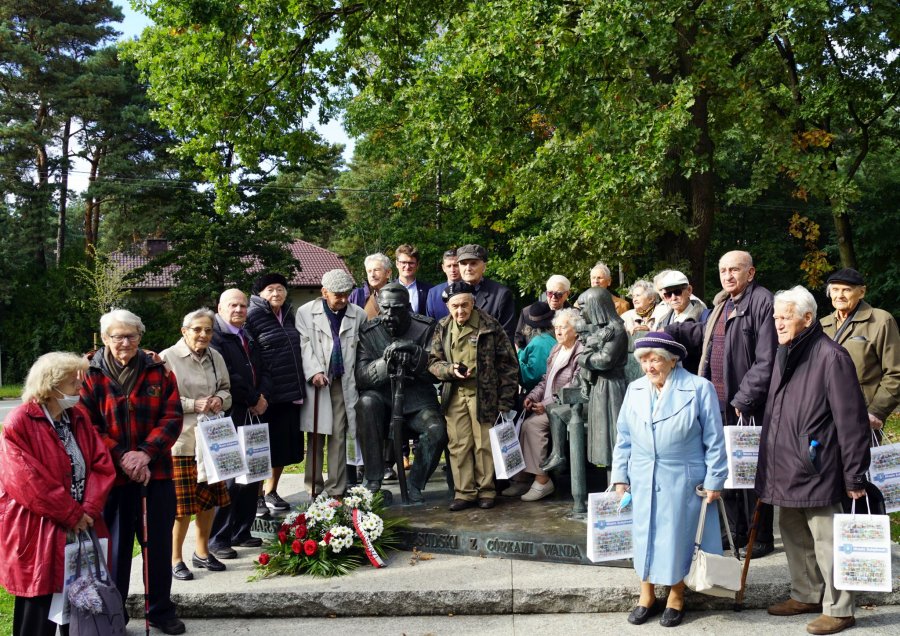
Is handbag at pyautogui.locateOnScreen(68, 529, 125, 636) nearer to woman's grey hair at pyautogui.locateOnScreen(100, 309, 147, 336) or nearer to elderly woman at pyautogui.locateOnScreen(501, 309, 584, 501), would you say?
woman's grey hair at pyautogui.locateOnScreen(100, 309, 147, 336)

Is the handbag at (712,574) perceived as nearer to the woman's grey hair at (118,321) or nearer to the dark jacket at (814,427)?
the dark jacket at (814,427)

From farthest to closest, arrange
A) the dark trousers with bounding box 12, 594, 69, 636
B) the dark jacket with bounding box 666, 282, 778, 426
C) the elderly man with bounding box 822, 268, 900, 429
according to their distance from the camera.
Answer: the elderly man with bounding box 822, 268, 900, 429
the dark jacket with bounding box 666, 282, 778, 426
the dark trousers with bounding box 12, 594, 69, 636

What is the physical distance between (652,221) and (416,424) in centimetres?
805

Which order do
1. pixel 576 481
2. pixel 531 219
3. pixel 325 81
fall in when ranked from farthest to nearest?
pixel 531 219, pixel 325 81, pixel 576 481

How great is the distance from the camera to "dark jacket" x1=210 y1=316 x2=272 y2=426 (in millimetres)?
6141

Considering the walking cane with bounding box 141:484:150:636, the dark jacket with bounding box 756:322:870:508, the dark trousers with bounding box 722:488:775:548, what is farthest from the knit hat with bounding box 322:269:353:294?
the dark jacket with bounding box 756:322:870:508

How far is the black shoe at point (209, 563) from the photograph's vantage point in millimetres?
5887

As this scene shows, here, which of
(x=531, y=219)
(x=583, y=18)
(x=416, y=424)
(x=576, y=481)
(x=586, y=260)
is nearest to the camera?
(x=576, y=481)

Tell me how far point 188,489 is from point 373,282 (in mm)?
2626

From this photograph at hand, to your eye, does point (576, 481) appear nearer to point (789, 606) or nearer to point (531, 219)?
point (789, 606)

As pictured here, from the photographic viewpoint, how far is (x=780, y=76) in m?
15.8

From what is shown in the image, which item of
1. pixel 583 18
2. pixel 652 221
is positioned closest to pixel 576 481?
pixel 583 18

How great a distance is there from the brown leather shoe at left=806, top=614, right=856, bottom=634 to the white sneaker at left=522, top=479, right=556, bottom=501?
2.42 m

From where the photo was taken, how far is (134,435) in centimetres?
483
